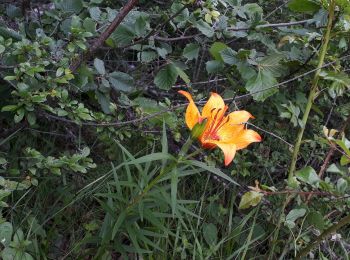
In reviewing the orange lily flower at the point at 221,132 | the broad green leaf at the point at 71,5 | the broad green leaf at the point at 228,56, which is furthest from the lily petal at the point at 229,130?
the broad green leaf at the point at 71,5

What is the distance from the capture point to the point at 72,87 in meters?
2.05

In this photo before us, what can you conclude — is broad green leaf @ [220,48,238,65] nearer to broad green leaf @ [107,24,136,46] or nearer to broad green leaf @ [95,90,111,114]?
broad green leaf @ [107,24,136,46]

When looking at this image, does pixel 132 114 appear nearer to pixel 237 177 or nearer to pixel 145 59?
pixel 145 59

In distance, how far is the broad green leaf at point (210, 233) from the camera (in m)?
2.12

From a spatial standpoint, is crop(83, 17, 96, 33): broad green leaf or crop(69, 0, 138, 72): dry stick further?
crop(83, 17, 96, 33): broad green leaf

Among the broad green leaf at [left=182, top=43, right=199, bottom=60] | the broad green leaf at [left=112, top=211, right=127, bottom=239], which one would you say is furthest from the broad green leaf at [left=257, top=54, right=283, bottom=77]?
the broad green leaf at [left=112, top=211, right=127, bottom=239]

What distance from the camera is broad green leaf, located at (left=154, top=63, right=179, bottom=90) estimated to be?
216cm

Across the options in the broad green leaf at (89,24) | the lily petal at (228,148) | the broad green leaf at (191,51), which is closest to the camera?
the lily petal at (228,148)

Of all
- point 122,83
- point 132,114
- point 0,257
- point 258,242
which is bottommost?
point 258,242

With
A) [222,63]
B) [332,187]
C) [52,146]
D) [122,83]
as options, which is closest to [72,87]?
[122,83]

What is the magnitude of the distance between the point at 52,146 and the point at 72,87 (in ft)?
1.18

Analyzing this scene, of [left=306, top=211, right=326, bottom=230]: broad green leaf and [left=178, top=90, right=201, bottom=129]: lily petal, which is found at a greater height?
[left=178, top=90, right=201, bottom=129]: lily petal

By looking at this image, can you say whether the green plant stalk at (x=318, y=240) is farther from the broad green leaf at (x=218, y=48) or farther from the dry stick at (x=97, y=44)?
the dry stick at (x=97, y=44)

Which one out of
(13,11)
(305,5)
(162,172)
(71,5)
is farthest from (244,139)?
(13,11)
